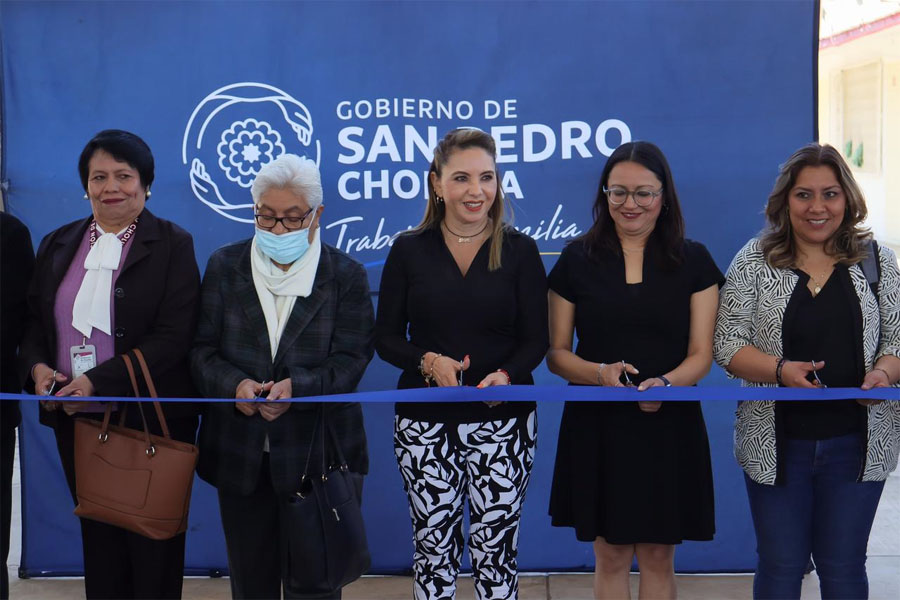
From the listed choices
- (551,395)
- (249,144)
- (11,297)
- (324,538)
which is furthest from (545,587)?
(11,297)

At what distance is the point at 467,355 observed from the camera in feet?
10.7

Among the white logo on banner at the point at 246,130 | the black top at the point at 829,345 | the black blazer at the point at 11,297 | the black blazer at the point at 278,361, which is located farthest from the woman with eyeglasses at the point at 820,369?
the black blazer at the point at 11,297

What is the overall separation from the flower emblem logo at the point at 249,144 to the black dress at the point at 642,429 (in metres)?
1.89

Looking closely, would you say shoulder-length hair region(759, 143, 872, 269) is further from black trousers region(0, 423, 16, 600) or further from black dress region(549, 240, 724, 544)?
black trousers region(0, 423, 16, 600)

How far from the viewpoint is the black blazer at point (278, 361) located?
3.23 meters

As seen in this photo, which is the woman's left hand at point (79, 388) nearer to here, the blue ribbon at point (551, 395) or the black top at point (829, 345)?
the blue ribbon at point (551, 395)

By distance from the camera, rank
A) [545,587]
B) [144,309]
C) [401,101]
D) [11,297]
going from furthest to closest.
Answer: [545,587]
[401,101]
[11,297]
[144,309]

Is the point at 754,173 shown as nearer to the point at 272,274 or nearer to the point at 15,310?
the point at 272,274

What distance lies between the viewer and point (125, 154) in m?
3.42

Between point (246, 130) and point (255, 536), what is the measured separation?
207 cm

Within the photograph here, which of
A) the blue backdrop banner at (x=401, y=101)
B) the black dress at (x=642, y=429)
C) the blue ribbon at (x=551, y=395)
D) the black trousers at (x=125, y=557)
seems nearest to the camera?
the blue ribbon at (x=551, y=395)

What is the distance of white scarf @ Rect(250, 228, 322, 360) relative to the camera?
10.8ft

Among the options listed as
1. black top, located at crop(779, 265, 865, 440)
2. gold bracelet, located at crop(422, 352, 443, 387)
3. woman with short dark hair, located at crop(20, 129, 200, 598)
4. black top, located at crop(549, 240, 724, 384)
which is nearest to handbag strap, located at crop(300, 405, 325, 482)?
gold bracelet, located at crop(422, 352, 443, 387)

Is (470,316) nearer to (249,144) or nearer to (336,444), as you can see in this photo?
(336,444)
